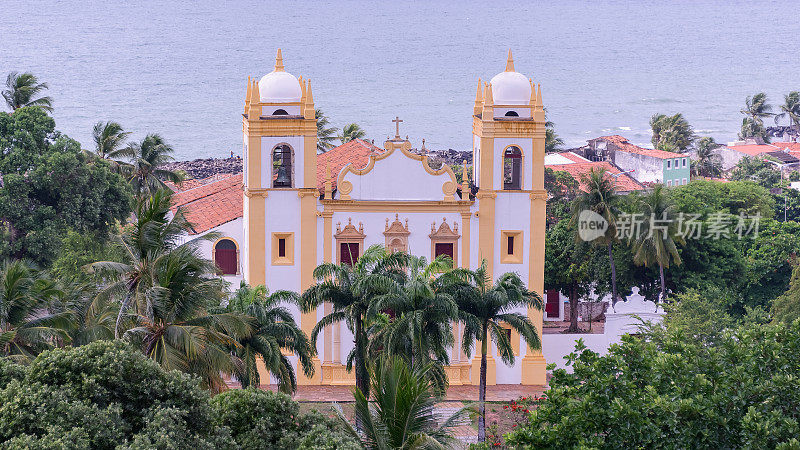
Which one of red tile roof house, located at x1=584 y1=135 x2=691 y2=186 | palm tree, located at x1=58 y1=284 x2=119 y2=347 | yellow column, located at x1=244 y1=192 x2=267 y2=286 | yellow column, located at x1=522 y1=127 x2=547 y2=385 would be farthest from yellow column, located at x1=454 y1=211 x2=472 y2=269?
red tile roof house, located at x1=584 y1=135 x2=691 y2=186

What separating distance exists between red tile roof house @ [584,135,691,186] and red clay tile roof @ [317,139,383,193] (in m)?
30.2

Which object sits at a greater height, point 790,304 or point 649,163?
point 649,163

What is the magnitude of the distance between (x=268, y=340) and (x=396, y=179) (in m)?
10.1

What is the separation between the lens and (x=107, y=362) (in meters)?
15.5

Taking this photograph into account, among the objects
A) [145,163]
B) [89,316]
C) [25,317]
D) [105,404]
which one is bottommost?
[105,404]

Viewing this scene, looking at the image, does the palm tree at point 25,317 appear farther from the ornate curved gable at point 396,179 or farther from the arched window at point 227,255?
the arched window at point 227,255

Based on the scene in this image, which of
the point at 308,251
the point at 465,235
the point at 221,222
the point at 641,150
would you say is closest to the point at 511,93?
the point at 465,235

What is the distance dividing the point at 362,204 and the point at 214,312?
11350 mm

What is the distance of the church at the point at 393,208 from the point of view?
108 feet

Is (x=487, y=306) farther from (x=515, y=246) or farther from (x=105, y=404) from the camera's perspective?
(x=105, y=404)

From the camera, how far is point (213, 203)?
3903 centimetres

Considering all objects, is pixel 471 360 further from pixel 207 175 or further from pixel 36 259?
pixel 207 175

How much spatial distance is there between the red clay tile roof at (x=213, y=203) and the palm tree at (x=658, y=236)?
45.0ft

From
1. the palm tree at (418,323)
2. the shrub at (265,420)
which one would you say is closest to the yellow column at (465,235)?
the palm tree at (418,323)
